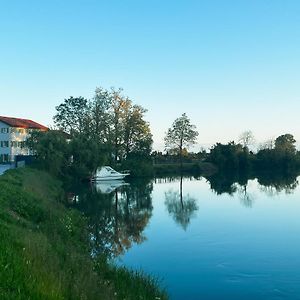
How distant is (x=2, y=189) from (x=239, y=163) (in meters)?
72.0

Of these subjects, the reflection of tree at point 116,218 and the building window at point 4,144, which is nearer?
the reflection of tree at point 116,218

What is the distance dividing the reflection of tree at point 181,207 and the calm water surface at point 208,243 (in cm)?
7

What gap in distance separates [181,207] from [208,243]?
44.6 feet

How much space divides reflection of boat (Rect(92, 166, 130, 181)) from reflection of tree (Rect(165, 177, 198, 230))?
15.0 m

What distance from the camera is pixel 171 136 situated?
90375 mm

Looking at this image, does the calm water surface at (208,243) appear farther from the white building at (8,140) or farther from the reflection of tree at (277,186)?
the white building at (8,140)

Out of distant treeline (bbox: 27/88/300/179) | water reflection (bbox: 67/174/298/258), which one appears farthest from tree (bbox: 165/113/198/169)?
water reflection (bbox: 67/174/298/258)

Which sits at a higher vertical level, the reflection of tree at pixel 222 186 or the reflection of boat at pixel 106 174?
the reflection of boat at pixel 106 174

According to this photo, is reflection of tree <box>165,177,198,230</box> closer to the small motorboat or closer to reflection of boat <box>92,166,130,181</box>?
the small motorboat

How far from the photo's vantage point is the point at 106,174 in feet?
190

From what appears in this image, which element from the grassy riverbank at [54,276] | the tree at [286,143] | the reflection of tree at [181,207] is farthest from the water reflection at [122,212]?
the tree at [286,143]

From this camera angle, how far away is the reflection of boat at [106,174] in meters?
56.1

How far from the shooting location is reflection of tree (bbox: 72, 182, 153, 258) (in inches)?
771

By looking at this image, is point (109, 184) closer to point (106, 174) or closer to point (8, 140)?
point (106, 174)
